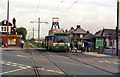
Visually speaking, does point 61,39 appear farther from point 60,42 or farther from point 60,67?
point 60,67

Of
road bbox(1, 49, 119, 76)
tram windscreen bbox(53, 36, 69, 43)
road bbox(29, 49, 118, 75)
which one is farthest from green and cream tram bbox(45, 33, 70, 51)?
road bbox(29, 49, 118, 75)

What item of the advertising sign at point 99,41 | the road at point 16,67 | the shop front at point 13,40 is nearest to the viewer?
the road at point 16,67

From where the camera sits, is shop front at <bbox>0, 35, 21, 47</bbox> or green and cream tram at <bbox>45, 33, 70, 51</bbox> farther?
shop front at <bbox>0, 35, 21, 47</bbox>

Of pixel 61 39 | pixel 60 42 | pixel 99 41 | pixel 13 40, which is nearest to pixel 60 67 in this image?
pixel 60 42

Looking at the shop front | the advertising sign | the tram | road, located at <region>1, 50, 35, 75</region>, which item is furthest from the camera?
the shop front

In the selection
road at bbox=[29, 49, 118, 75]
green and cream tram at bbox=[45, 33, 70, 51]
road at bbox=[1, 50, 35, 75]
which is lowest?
road at bbox=[29, 49, 118, 75]

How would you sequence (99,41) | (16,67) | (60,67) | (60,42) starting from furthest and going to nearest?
(99,41) < (60,42) < (60,67) < (16,67)

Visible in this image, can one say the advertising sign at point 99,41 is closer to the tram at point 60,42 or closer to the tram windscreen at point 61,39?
the tram at point 60,42

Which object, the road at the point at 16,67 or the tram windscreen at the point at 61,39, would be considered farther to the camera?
the tram windscreen at the point at 61,39

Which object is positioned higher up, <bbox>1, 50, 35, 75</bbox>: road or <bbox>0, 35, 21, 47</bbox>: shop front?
<bbox>0, 35, 21, 47</bbox>: shop front

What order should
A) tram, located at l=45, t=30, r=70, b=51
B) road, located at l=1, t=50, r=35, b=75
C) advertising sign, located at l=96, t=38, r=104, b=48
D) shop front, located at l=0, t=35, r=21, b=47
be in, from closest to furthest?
road, located at l=1, t=50, r=35, b=75 → tram, located at l=45, t=30, r=70, b=51 → advertising sign, located at l=96, t=38, r=104, b=48 → shop front, located at l=0, t=35, r=21, b=47

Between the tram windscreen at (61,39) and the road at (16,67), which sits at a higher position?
the tram windscreen at (61,39)

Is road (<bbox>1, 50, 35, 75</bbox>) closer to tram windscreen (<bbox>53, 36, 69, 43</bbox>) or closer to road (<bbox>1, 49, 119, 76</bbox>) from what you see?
road (<bbox>1, 49, 119, 76</bbox>)

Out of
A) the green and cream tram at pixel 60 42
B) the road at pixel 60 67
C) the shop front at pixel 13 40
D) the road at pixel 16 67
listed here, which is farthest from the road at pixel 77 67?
the shop front at pixel 13 40
